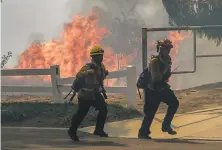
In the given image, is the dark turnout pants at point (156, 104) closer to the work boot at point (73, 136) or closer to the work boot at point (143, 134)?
the work boot at point (143, 134)

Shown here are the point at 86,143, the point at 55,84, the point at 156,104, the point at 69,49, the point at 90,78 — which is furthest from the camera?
the point at 69,49

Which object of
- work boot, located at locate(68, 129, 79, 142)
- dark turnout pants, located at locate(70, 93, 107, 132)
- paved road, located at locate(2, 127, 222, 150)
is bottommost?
paved road, located at locate(2, 127, 222, 150)

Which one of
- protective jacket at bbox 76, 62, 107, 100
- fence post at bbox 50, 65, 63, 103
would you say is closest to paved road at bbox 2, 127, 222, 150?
protective jacket at bbox 76, 62, 107, 100

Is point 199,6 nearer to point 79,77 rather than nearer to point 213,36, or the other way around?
point 213,36

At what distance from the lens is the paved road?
6.57m

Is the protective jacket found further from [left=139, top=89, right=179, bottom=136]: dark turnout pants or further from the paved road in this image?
[left=139, top=89, right=179, bottom=136]: dark turnout pants

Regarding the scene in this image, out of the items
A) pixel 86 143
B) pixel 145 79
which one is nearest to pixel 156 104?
pixel 145 79

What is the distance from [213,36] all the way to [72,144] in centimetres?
1655

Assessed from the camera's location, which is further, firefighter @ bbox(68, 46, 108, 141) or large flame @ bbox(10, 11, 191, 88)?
large flame @ bbox(10, 11, 191, 88)

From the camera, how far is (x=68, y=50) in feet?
129

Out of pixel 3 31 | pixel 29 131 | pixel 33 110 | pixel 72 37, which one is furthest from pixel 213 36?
pixel 3 31

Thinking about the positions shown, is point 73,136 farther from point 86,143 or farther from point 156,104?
point 156,104

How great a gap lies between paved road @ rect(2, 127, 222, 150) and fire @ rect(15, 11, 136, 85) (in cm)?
2818

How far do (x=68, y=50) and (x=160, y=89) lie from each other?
3236 cm
